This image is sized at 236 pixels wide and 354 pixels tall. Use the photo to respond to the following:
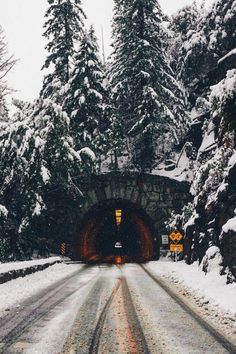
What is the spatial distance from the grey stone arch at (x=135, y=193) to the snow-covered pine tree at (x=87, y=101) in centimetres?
272

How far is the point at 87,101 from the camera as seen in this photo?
27.8 metres

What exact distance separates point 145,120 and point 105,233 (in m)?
21.0

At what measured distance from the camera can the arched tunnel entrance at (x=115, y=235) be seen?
26.7 metres

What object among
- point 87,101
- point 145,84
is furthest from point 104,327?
point 145,84

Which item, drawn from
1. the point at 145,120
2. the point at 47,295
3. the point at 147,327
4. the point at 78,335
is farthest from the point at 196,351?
the point at 145,120

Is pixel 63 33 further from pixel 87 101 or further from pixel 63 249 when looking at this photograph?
pixel 63 249

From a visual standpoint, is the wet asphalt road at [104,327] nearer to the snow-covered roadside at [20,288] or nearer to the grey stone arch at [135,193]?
the snow-covered roadside at [20,288]

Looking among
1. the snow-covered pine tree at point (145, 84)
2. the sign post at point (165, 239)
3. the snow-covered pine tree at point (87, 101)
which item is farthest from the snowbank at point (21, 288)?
the snow-covered pine tree at point (145, 84)

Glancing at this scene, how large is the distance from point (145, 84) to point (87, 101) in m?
4.44

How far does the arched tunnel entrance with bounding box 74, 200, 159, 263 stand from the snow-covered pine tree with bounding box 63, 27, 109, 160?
184 inches

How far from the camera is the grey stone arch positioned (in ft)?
82.7

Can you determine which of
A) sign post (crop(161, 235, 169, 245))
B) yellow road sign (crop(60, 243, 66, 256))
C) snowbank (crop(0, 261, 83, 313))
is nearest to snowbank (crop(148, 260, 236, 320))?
snowbank (crop(0, 261, 83, 313))

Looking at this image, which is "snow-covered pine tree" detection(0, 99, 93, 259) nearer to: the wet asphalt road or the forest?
the forest

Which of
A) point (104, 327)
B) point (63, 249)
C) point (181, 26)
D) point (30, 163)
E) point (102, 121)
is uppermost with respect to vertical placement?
point (181, 26)
